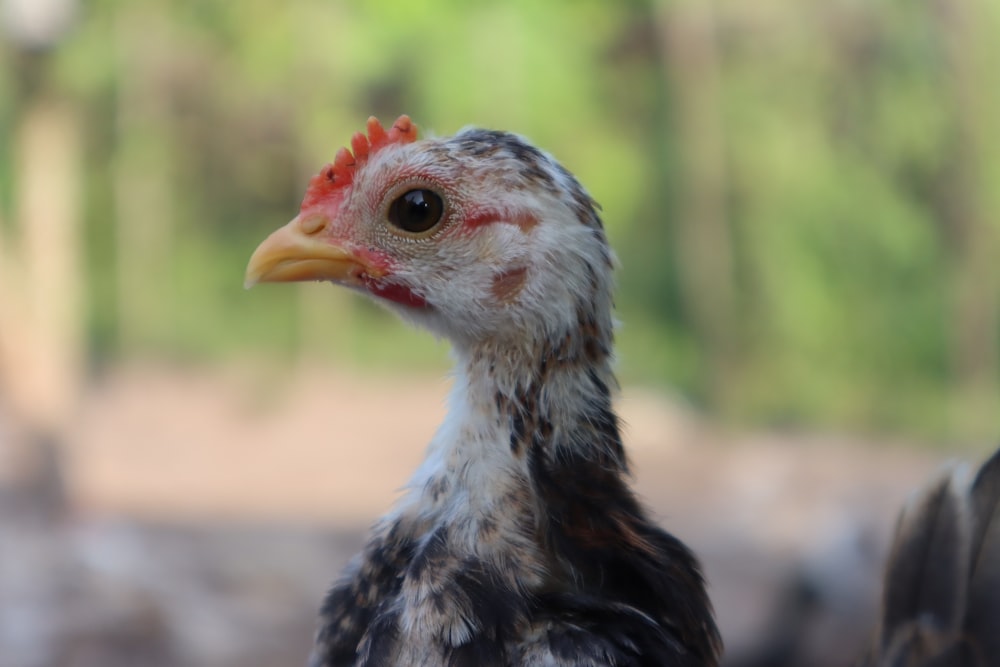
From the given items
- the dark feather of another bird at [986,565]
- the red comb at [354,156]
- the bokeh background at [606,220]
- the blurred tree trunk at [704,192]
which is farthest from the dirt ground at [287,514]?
the blurred tree trunk at [704,192]

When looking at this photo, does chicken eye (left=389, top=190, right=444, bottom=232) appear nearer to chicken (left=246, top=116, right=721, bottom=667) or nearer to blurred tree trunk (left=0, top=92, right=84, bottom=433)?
chicken (left=246, top=116, right=721, bottom=667)

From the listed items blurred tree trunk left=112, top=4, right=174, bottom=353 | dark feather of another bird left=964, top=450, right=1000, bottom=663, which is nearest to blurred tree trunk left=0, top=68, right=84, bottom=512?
blurred tree trunk left=112, top=4, right=174, bottom=353

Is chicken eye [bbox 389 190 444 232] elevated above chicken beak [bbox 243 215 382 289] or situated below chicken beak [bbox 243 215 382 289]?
above

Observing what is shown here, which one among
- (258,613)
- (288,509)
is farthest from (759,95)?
(258,613)

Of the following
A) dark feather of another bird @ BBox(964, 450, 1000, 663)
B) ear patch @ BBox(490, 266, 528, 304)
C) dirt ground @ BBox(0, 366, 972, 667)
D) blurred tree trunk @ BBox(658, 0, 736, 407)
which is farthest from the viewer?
blurred tree trunk @ BBox(658, 0, 736, 407)

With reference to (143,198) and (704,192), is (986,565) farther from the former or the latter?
(143,198)

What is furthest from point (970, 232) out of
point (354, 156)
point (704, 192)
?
point (354, 156)
